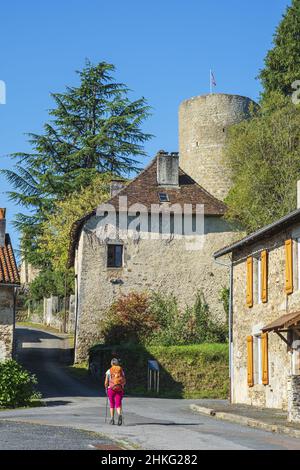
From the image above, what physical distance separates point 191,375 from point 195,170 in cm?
2508

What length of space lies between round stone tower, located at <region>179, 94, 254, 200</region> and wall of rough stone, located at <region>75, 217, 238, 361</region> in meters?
14.3

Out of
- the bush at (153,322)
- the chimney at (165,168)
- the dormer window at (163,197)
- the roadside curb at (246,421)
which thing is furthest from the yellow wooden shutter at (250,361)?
the chimney at (165,168)

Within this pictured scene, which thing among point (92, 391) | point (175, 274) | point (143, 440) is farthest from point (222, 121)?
point (143, 440)

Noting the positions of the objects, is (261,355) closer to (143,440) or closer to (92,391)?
(92,391)

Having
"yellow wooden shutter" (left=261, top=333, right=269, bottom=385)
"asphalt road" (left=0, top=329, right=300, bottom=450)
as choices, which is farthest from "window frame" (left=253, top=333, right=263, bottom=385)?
"asphalt road" (left=0, top=329, right=300, bottom=450)

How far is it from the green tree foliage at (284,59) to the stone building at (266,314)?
23660 mm

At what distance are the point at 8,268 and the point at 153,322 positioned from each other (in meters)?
12.6

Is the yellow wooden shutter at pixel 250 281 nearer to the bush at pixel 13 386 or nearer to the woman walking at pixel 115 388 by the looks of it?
the bush at pixel 13 386

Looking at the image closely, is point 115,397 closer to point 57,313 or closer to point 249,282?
point 249,282

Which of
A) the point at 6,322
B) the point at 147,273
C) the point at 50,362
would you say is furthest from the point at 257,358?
the point at 50,362

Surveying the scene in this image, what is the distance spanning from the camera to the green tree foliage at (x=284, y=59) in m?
48.7

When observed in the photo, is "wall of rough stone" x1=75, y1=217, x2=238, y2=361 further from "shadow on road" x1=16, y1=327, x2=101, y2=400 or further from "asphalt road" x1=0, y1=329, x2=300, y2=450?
"asphalt road" x1=0, y1=329, x2=300, y2=450

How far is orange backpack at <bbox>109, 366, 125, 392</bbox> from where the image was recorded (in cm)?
1755

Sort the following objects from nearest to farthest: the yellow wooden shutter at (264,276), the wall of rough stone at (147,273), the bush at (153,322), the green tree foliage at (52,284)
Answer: the yellow wooden shutter at (264,276)
the bush at (153,322)
the wall of rough stone at (147,273)
the green tree foliage at (52,284)
